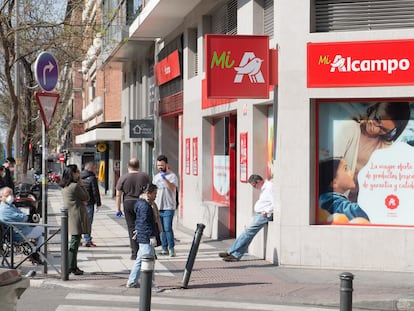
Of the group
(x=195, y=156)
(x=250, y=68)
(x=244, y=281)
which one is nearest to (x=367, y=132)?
(x=250, y=68)

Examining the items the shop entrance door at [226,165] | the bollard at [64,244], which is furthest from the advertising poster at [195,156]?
the bollard at [64,244]

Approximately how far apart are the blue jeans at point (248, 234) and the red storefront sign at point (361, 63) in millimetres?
2454

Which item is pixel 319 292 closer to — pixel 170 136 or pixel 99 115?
pixel 170 136

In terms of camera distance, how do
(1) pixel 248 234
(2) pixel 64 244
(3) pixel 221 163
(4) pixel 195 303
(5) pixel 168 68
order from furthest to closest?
1. (5) pixel 168 68
2. (3) pixel 221 163
3. (1) pixel 248 234
4. (2) pixel 64 244
5. (4) pixel 195 303

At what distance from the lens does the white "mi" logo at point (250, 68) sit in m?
13.0

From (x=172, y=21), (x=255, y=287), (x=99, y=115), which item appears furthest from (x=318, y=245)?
(x=99, y=115)

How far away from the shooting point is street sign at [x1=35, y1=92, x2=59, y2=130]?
40.4 feet

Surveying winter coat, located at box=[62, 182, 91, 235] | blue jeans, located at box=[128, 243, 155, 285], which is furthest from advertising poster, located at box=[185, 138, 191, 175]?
blue jeans, located at box=[128, 243, 155, 285]

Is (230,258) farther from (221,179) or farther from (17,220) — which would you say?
(221,179)

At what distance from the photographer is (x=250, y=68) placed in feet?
42.8

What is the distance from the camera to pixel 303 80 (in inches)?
508

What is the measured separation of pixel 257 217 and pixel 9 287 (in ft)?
26.6

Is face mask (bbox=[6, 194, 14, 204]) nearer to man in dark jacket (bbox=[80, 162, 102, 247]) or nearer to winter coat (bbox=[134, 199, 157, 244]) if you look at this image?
winter coat (bbox=[134, 199, 157, 244])

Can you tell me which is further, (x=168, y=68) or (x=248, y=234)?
(x=168, y=68)
